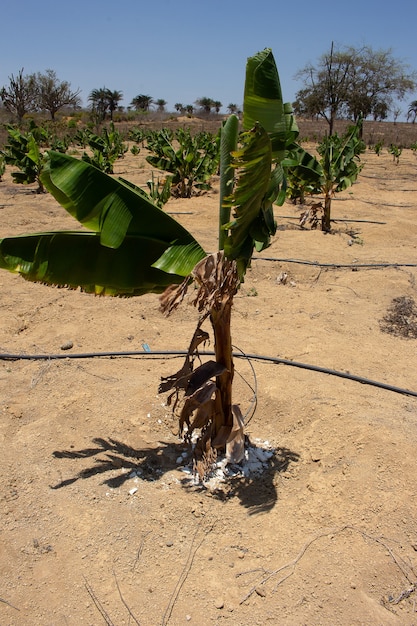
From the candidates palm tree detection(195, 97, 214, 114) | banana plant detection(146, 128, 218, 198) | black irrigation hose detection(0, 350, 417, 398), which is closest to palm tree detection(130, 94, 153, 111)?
palm tree detection(195, 97, 214, 114)

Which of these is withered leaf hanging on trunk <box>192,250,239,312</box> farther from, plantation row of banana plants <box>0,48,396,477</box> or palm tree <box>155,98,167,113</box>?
palm tree <box>155,98,167,113</box>

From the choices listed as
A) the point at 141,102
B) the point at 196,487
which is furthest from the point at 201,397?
the point at 141,102

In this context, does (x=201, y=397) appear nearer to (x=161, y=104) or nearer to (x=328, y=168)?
(x=328, y=168)

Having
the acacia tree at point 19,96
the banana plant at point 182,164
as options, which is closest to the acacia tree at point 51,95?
the acacia tree at point 19,96

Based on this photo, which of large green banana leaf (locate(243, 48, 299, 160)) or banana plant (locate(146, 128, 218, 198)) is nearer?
large green banana leaf (locate(243, 48, 299, 160))

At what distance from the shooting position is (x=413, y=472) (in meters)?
3.69

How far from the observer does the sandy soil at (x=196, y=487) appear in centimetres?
285

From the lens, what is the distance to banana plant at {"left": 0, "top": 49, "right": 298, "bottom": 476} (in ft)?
8.45

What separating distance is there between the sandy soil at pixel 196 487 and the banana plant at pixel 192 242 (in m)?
0.53

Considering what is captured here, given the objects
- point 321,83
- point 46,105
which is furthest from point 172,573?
point 46,105

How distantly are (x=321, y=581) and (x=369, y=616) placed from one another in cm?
32

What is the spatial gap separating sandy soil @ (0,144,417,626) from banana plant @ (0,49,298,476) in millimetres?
532

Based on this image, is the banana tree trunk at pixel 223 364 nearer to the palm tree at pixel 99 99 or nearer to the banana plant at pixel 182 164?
the banana plant at pixel 182 164

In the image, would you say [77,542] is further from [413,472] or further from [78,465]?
[413,472]
